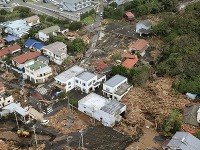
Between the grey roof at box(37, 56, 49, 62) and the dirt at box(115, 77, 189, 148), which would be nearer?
the dirt at box(115, 77, 189, 148)

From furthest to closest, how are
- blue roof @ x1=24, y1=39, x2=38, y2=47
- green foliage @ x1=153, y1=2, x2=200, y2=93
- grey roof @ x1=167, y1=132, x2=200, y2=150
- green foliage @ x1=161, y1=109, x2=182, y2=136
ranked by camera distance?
1. blue roof @ x1=24, y1=39, x2=38, y2=47
2. green foliage @ x1=153, y1=2, x2=200, y2=93
3. green foliage @ x1=161, y1=109, x2=182, y2=136
4. grey roof @ x1=167, y1=132, x2=200, y2=150

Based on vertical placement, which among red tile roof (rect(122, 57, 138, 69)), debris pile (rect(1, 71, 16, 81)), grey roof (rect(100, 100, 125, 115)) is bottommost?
debris pile (rect(1, 71, 16, 81))

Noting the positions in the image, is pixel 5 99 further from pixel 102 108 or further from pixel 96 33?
pixel 96 33

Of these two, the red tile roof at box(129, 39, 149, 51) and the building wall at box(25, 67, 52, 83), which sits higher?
the red tile roof at box(129, 39, 149, 51)

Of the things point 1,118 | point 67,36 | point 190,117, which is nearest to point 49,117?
point 1,118

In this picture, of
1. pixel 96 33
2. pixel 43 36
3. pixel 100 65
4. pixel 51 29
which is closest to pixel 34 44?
pixel 43 36

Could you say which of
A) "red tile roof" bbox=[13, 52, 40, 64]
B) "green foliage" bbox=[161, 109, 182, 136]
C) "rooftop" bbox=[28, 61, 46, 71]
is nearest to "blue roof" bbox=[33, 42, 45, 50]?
"red tile roof" bbox=[13, 52, 40, 64]

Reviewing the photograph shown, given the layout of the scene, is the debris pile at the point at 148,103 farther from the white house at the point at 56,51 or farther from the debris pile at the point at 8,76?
the debris pile at the point at 8,76

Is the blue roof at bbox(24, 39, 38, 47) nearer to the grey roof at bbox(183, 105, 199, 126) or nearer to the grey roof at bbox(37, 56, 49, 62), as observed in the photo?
the grey roof at bbox(37, 56, 49, 62)

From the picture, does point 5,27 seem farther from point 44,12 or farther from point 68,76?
point 68,76
